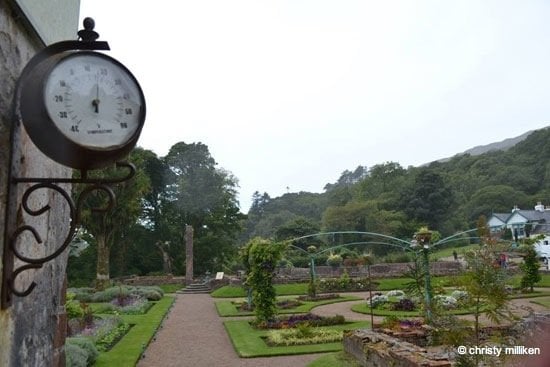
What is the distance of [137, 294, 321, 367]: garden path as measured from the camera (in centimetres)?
1055

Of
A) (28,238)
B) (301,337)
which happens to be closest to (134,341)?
(301,337)

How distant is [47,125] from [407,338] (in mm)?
10900

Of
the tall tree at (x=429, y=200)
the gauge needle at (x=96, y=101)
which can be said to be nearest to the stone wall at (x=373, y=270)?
the tall tree at (x=429, y=200)

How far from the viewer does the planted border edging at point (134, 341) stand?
1046 centimetres

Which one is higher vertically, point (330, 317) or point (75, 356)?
point (75, 356)

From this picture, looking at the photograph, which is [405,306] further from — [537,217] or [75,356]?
[537,217]

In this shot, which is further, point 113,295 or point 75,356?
point 113,295

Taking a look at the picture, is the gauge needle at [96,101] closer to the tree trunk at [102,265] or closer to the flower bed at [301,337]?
the flower bed at [301,337]

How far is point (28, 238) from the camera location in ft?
7.62

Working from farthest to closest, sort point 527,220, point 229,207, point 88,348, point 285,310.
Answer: point 527,220, point 229,207, point 285,310, point 88,348

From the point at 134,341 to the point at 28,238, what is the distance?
11841mm

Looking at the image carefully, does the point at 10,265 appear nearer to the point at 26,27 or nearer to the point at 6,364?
the point at 6,364

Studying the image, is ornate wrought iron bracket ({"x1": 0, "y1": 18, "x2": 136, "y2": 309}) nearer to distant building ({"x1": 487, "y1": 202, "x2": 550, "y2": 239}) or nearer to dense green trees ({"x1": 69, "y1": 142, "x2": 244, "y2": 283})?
dense green trees ({"x1": 69, "y1": 142, "x2": 244, "y2": 283})

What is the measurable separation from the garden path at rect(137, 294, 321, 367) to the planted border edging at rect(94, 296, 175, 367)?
229 millimetres
